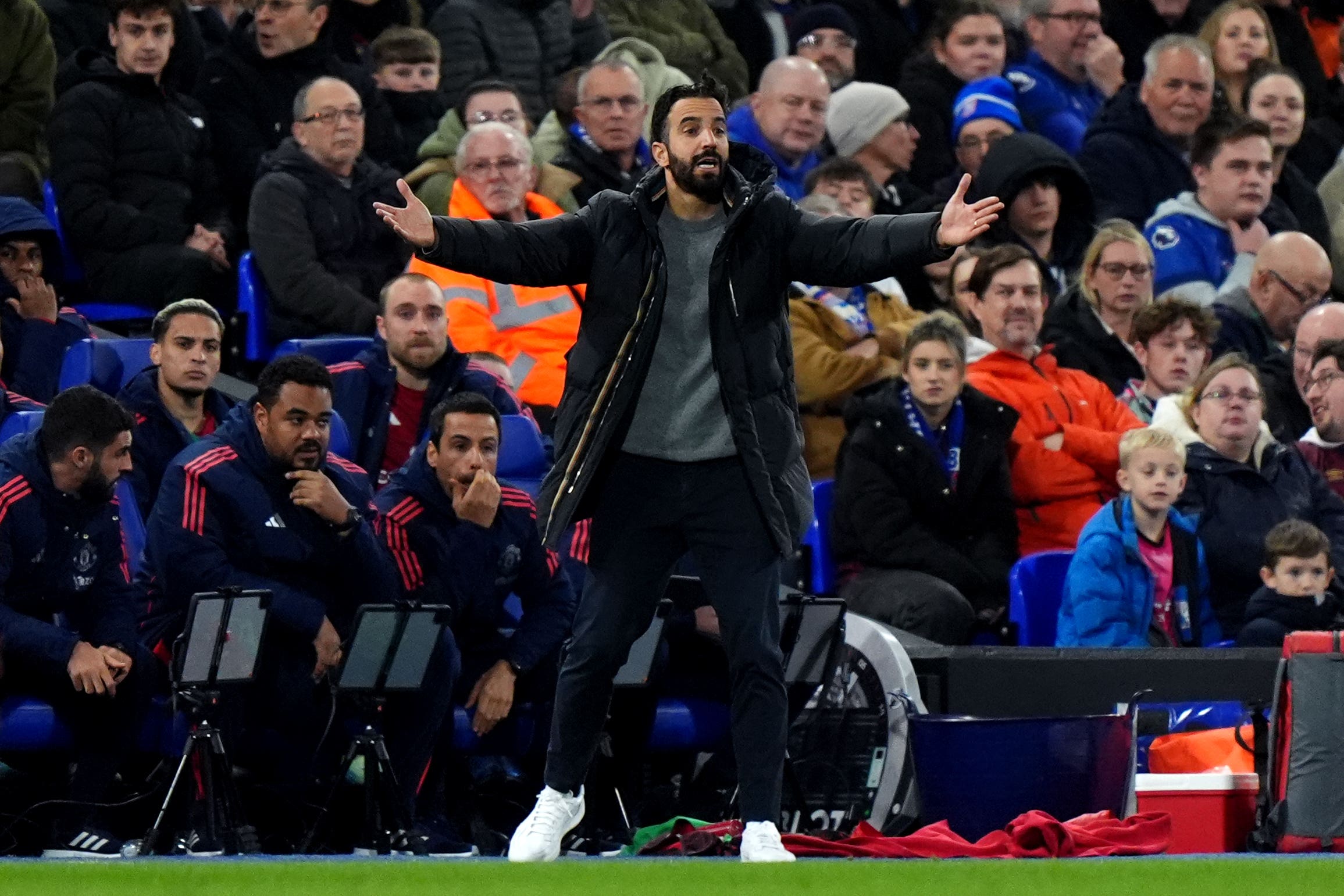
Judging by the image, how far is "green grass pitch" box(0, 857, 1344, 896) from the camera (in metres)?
5.17

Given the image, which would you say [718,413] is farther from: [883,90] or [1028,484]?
[883,90]

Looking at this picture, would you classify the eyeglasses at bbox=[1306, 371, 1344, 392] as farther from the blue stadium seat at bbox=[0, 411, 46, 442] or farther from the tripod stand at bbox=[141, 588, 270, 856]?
the blue stadium seat at bbox=[0, 411, 46, 442]

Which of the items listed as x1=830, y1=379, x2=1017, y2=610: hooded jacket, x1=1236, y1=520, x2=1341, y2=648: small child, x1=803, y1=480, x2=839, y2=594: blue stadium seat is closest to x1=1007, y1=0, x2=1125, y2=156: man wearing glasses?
x1=830, y1=379, x2=1017, y2=610: hooded jacket

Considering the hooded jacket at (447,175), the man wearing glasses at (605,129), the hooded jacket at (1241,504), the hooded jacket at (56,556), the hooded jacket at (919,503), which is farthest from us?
the man wearing glasses at (605,129)

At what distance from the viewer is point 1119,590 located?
8758mm

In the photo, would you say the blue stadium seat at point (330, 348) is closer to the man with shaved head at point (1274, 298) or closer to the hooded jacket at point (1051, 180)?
the hooded jacket at point (1051, 180)

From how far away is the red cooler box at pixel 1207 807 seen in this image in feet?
24.0

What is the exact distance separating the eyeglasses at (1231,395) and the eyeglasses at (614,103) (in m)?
2.81

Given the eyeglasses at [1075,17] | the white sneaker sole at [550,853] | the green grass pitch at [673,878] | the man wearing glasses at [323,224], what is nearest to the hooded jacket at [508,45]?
A: the man wearing glasses at [323,224]

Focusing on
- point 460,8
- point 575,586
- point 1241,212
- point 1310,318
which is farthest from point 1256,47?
point 575,586

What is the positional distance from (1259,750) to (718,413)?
2085 millimetres

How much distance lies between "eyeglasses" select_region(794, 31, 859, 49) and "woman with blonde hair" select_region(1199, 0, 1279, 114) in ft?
6.51

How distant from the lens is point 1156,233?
11.4 m

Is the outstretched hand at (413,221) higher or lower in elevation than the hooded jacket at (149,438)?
Answer: higher
